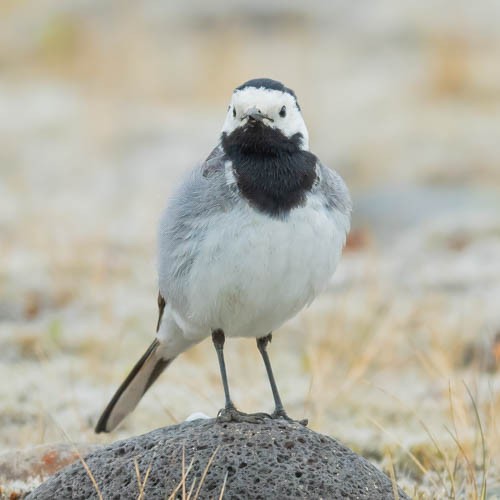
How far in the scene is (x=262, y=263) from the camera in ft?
16.2

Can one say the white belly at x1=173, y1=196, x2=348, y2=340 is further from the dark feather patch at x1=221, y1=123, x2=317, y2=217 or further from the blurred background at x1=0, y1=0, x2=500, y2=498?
the blurred background at x1=0, y1=0, x2=500, y2=498

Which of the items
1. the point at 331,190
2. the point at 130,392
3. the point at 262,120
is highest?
the point at 262,120

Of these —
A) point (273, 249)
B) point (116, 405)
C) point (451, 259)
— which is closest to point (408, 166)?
point (451, 259)

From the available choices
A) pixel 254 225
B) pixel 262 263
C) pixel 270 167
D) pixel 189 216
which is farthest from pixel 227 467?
pixel 270 167

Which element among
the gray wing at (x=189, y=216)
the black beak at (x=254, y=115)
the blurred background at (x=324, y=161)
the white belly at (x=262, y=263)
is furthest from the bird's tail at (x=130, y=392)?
the black beak at (x=254, y=115)

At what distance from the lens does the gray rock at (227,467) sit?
4.65m

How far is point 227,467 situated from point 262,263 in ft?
2.87

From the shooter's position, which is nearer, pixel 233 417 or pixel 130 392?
pixel 233 417

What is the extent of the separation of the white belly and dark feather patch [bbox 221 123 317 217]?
6 cm

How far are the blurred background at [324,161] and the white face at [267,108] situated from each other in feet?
4.66

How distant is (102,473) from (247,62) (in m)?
16.8

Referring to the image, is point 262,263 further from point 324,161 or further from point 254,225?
point 324,161

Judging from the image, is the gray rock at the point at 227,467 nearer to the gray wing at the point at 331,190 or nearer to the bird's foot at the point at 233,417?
the bird's foot at the point at 233,417

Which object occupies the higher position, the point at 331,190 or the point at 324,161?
the point at 331,190
